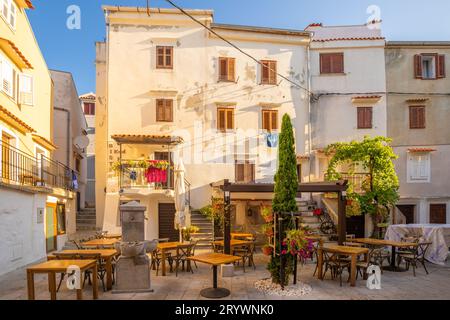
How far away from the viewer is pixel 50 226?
42.8 feet

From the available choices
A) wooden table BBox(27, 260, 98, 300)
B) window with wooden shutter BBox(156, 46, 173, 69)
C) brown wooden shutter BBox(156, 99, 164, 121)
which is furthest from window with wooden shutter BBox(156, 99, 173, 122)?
wooden table BBox(27, 260, 98, 300)

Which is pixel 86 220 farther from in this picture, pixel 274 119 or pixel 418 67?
pixel 418 67

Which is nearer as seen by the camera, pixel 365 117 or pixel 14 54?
pixel 14 54

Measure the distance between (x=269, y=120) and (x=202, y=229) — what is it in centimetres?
694

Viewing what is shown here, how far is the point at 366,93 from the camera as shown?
17.9m

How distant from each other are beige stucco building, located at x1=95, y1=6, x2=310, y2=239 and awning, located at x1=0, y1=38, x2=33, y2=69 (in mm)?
4308

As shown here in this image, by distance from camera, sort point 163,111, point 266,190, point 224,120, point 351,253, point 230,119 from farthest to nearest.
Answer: point 230,119 < point 224,120 < point 163,111 < point 266,190 < point 351,253

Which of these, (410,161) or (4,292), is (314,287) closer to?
(4,292)

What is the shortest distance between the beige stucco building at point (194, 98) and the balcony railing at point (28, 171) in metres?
1.70

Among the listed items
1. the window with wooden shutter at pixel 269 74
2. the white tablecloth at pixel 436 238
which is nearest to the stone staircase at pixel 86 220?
the window with wooden shutter at pixel 269 74

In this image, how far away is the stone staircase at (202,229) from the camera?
13.8m

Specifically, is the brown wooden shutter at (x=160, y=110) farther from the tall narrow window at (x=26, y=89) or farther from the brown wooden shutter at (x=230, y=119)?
the tall narrow window at (x=26, y=89)

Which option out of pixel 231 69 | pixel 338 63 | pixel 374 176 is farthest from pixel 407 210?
pixel 231 69
